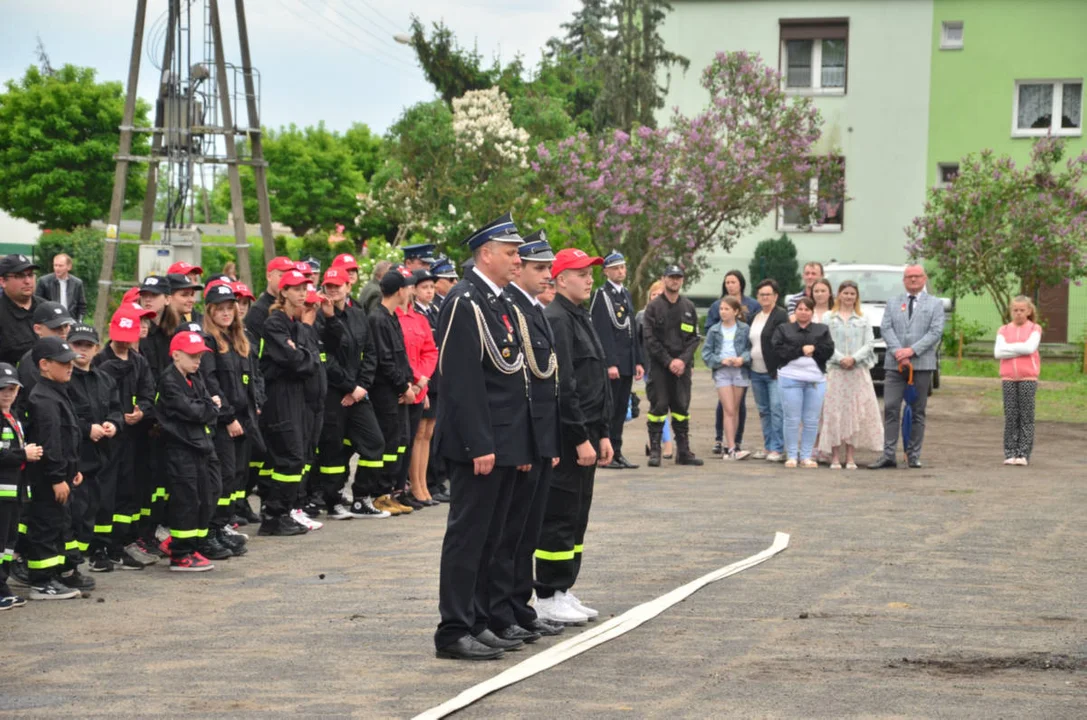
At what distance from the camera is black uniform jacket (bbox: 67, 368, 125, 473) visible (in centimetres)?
962

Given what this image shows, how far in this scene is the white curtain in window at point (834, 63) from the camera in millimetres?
42188

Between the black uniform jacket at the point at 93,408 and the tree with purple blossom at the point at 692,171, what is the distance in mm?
25205

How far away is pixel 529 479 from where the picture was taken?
7.79m

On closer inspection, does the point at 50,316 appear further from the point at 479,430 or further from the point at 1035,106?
the point at 1035,106

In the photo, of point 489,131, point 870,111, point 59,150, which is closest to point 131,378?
point 489,131

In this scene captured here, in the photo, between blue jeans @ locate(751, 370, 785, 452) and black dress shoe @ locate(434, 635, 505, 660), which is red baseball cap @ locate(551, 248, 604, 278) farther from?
blue jeans @ locate(751, 370, 785, 452)

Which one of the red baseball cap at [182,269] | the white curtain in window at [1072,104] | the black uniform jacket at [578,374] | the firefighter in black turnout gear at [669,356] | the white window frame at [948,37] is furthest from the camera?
the white window frame at [948,37]

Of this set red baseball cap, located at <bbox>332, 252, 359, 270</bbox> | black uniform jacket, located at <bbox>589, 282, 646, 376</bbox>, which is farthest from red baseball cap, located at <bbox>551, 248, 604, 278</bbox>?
black uniform jacket, located at <bbox>589, 282, 646, 376</bbox>

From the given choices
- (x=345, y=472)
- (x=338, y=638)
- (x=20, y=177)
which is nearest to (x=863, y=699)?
(x=338, y=638)

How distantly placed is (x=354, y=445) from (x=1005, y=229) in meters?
25.3

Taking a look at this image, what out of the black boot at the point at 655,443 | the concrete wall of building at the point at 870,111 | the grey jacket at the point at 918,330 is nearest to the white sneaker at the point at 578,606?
the black boot at the point at 655,443

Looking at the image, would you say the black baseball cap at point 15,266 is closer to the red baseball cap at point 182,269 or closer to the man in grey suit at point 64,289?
the red baseball cap at point 182,269

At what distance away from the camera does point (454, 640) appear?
24.2 ft

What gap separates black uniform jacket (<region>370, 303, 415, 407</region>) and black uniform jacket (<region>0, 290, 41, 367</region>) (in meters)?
2.79
